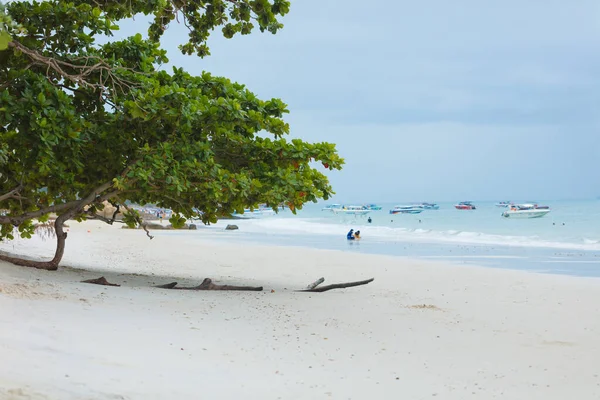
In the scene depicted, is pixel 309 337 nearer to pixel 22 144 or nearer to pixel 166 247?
pixel 22 144

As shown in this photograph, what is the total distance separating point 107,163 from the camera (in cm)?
1011

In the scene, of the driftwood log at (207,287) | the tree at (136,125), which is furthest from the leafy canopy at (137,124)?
the driftwood log at (207,287)

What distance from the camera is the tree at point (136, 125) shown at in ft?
28.8

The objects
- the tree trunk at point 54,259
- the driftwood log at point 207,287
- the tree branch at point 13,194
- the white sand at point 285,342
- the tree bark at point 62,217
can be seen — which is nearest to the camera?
the white sand at point 285,342

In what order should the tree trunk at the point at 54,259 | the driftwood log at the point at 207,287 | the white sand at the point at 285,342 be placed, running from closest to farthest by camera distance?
the white sand at the point at 285,342
the driftwood log at the point at 207,287
the tree trunk at the point at 54,259

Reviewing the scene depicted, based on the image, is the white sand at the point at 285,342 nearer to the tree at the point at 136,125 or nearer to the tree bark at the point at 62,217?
the tree bark at the point at 62,217

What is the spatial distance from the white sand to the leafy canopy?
1634 mm

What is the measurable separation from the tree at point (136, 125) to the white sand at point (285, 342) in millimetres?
1600

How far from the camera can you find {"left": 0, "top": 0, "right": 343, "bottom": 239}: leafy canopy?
28.8 feet

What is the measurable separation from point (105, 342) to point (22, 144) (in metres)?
4.81

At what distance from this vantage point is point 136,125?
9570 millimetres

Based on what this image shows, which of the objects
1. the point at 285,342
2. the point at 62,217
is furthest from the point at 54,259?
the point at 285,342

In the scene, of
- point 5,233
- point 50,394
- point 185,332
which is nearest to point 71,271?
point 5,233

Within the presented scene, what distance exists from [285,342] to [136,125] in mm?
4745
